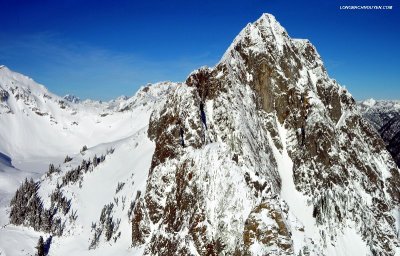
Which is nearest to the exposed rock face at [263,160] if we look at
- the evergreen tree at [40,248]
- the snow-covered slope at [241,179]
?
the snow-covered slope at [241,179]

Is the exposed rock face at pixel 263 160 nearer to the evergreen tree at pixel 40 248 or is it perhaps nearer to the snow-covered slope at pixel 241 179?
the snow-covered slope at pixel 241 179

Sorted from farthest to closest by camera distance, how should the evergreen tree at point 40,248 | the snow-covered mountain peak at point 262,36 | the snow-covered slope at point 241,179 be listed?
the snow-covered mountain peak at point 262,36
the evergreen tree at point 40,248
the snow-covered slope at point 241,179

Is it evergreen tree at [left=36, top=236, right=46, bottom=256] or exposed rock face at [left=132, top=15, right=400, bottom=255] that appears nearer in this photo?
exposed rock face at [left=132, top=15, right=400, bottom=255]

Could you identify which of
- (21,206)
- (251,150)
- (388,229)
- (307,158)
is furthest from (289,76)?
(21,206)

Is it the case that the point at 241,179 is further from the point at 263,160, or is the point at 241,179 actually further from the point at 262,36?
the point at 262,36

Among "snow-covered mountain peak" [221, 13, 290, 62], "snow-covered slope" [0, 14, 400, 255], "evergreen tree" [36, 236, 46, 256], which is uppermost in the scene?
"snow-covered mountain peak" [221, 13, 290, 62]

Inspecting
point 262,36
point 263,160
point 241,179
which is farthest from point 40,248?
point 262,36

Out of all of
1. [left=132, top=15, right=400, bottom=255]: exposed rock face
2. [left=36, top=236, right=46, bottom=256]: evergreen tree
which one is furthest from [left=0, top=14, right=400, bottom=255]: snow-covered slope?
[left=36, top=236, right=46, bottom=256]: evergreen tree

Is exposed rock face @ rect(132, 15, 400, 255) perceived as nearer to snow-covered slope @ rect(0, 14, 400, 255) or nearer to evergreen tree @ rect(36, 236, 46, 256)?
snow-covered slope @ rect(0, 14, 400, 255)

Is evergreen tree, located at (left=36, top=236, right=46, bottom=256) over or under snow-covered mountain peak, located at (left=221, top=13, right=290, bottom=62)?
under
